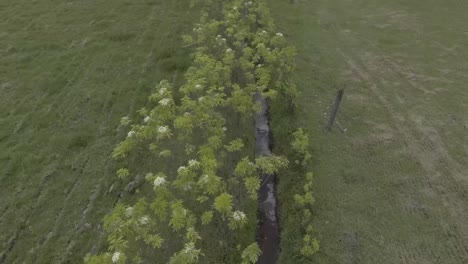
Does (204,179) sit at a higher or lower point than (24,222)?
higher

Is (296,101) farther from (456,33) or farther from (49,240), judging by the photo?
(456,33)

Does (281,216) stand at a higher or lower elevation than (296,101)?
lower

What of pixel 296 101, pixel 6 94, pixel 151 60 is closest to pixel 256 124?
pixel 296 101

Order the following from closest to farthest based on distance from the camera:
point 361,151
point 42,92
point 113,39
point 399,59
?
point 361,151, point 42,92, point 399,59, point 113,39

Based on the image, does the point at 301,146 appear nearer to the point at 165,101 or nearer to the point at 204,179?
the point at 204,179

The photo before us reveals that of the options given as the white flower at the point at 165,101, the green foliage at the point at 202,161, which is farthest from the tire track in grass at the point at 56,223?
the white flower at the point at 165,101

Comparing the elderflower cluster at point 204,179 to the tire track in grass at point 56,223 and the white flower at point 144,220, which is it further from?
the tire track in grass at point 56,223

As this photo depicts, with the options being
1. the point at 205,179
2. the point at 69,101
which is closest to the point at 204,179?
the point at 205,179
